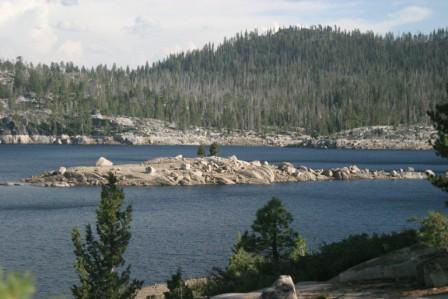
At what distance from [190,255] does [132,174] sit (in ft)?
198

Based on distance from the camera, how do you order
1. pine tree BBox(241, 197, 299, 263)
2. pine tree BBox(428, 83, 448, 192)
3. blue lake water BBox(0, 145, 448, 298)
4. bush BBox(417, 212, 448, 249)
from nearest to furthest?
bush BBox(417, 212, 448, 249)
pine tree BBox(428, 83, 448, 192)
pine tree BBox(241, 197, 299, 263)
blue lake water BBox(0, 145, 448, 298)

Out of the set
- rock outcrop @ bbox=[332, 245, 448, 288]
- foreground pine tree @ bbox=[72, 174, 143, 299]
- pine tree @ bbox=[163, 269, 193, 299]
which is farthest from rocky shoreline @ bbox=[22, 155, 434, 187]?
rock outcrop @ bbox=[332, 245, 448, 288]

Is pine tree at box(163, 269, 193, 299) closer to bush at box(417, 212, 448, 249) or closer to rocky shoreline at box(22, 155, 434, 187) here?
bush at box(417, 212, 448, 249)

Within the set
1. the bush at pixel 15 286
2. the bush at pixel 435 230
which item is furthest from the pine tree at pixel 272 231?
the bush at pixel 15 286

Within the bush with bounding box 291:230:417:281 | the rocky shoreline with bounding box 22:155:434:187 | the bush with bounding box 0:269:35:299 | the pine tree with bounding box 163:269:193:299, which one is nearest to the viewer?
the bush with bounding box 0:269:35:299

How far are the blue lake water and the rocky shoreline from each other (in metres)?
4.73

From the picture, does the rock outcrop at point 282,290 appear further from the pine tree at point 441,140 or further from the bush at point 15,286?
the bush at point 15,286

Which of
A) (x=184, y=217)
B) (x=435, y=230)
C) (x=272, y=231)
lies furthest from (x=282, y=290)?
(x=184, y=217)

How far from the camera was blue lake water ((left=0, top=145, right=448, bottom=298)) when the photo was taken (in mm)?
47969

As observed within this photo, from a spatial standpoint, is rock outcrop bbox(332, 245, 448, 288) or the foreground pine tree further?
the foreground pine tree

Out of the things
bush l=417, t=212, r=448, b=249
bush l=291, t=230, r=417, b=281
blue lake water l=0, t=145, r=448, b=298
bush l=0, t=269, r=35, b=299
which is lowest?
blue lake water l=0, t=145, r=448, b=298

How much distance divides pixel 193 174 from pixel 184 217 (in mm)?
38174

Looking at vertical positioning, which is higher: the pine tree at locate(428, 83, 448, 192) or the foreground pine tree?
the pine tree at locate(428, 83, 448, 192)

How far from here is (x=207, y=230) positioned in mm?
64625
